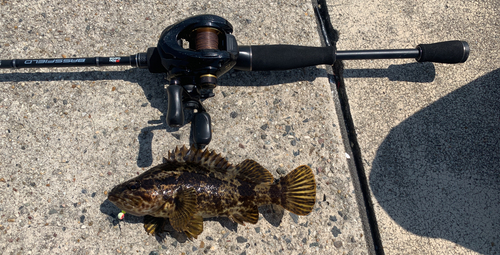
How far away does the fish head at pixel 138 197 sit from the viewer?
2.46 meters

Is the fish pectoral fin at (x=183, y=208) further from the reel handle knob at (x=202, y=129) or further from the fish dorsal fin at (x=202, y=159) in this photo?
the reel handle knob at (x=202, y=129)

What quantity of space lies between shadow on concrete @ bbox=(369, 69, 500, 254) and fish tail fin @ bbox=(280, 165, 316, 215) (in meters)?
0.72

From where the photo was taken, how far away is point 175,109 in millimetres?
2389

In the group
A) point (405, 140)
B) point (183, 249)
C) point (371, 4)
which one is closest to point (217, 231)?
point (183, 249)

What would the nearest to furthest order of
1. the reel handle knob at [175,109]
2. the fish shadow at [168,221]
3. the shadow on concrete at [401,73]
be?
the reel handle knob at [175,109] → the fish shadow at [168,221] → the shadow on concrete at [401,73]

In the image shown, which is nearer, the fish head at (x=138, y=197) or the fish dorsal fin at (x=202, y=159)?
the fish head at (x=138, y=197)

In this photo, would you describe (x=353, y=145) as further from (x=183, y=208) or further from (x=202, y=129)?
(x=183, y=208)

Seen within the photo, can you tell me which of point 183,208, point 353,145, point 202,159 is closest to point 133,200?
point 183,208

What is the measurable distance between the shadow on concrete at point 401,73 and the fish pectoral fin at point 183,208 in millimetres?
2001

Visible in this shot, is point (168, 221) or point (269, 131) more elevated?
point (269, 131)

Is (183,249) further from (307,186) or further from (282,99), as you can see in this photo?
(282,99)

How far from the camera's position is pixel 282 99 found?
10.5 ft

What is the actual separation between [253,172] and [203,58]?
106cm

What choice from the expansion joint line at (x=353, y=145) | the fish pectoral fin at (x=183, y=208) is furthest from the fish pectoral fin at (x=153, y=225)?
the expansion joint line at (x=353, y=145)
